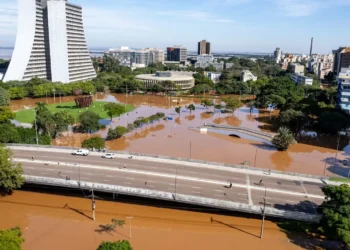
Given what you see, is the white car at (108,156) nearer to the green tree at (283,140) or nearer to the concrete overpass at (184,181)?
the concrete overpass at (184,181)

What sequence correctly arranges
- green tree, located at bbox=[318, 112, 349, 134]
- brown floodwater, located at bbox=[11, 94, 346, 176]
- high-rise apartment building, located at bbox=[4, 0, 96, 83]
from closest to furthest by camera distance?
brown floodwater, located at bbox=[11, 94, 346, 176]
green tree, located at bbox=[318, 112, 349, 134]
high-rise apartment building, located at bbox=[4, 0, 96, 83]

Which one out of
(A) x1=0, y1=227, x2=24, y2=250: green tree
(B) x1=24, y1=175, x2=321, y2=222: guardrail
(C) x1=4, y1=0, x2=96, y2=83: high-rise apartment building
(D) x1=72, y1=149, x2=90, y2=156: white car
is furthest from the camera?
(C) x1=4, y1=0, x2=96, y2=83: high-rise apartment building

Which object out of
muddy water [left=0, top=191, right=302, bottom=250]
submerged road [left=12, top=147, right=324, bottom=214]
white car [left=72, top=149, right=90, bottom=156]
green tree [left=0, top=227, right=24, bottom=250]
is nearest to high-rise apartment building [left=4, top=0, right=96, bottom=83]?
submerged road [left=12, top=147, right=324, bottom=214]

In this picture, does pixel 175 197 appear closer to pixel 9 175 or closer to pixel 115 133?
pixel 9 175

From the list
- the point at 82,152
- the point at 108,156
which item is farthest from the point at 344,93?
the point at 82,152

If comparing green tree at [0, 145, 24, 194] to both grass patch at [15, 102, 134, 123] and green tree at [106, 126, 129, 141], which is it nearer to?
green tree at [106, 126, 129, 141]

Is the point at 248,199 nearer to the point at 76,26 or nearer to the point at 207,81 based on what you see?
the point at 207,81

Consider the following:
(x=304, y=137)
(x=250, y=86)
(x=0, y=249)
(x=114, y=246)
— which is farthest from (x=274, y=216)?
(x=250, y=86)

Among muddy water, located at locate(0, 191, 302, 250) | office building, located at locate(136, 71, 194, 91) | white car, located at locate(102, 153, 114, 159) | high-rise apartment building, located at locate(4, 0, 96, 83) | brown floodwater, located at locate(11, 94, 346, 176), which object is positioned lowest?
muddy water, located at locate(0, 191, 302, 250)
